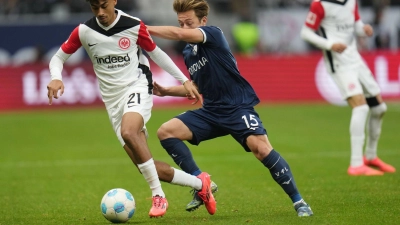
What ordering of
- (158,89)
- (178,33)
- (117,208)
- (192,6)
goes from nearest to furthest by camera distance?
(117,208)
(178,33)
(192,6)
(158,89)

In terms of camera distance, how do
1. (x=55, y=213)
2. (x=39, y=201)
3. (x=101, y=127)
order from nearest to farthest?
(x=55, y=213) < (x=39, y=201) < (x=101, y=127)

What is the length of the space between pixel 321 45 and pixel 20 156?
602 cm

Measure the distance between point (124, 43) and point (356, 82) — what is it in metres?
4.23

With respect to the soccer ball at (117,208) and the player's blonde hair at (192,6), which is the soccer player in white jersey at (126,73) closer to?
the soccer ball at (117,208)

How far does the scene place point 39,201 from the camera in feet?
29.4

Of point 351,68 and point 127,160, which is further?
point 127,160

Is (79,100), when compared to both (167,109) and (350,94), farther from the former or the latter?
(350,94)

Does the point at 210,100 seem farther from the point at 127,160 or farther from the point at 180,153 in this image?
the point at 127,160

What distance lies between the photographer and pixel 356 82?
10.7m

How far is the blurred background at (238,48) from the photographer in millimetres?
21422

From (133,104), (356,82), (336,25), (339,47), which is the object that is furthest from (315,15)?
(133,104)

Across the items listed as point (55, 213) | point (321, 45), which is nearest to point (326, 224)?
point (55, 213)

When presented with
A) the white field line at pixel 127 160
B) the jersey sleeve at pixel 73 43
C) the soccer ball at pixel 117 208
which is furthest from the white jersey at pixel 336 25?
the soccer ball at pixel 117 208

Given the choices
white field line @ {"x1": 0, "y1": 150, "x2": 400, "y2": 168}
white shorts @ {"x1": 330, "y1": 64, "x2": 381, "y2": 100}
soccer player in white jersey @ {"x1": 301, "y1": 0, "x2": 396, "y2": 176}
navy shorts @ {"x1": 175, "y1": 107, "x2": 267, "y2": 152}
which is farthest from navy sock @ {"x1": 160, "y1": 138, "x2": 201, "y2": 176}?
white field line @ {"x1": 0, "y1": 150, "x2": 400, "y2": 168}
